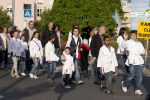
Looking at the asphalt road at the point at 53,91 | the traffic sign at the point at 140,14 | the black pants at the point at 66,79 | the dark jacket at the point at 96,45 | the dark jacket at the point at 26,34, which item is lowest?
the asphalt road at the point at 53,91

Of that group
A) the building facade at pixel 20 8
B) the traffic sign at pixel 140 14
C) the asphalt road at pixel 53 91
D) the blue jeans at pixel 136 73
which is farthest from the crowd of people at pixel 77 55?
the building facade at pixel 20 8

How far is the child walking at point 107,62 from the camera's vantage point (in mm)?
13789

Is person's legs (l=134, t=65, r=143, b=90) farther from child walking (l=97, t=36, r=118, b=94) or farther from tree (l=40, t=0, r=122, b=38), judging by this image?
tree (l=40, t=0, r=122, b=38)

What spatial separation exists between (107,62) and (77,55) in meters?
2.00

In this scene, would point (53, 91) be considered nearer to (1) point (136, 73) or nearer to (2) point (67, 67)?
(2) point (67, 67)

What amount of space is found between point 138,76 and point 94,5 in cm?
5963

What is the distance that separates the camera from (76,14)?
236 ft

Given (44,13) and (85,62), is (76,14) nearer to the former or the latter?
(44,13)

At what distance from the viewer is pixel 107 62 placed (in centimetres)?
1384

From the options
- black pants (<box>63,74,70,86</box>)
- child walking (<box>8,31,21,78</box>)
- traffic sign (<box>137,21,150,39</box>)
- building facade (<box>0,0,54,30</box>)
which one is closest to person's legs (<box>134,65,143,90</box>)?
black pants (<box>63,74,70,86</box>)

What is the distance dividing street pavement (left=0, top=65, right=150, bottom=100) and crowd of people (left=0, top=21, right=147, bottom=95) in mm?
276

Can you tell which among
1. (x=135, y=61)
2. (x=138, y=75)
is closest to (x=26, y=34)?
(x=135, y=61)

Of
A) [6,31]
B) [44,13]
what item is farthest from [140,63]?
[44,13]

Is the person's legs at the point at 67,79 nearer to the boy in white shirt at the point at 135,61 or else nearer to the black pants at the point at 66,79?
the black pants at the point at 66,79
